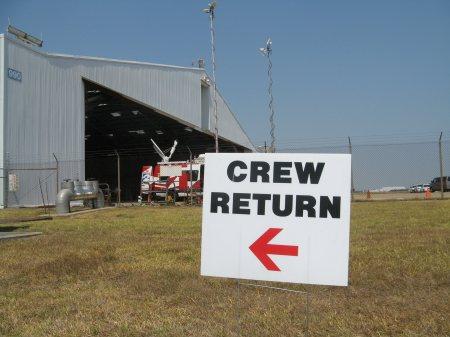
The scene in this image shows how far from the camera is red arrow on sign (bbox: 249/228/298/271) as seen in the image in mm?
3990

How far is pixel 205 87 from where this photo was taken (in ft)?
135

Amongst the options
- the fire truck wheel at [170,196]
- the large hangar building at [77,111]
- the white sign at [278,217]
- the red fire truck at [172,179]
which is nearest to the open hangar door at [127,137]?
the large hangar building at [77,111]

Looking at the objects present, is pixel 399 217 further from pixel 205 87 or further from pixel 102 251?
pixel 205 87

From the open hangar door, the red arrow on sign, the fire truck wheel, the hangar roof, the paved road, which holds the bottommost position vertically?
the fire truck wheel

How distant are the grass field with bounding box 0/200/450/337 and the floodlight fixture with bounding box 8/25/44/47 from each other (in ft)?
68.1

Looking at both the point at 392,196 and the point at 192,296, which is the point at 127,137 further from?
the point at 192,296

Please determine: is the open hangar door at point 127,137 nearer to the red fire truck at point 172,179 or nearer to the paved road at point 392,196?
the red fire truck at point 172,179

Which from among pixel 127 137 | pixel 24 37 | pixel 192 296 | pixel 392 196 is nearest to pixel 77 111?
pixel 24 37

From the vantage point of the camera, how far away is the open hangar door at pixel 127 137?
35.2 m

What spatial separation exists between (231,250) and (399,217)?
9970 millimetres

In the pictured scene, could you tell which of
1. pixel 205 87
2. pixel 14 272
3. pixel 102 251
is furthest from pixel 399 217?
pixel 205 87

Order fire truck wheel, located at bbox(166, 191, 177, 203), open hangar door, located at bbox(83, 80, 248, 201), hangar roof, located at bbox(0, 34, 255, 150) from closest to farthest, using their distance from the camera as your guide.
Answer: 1. hangar roof, located at bbox(0, 34, 255, 150)
2. fire truck wheel, located at bbox(166, 191, 177, 203)
3. open hangar door, located at bbox(83, 80, 248, 201)

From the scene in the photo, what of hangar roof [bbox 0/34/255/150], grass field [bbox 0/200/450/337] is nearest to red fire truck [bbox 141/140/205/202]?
hangar roof [bbox 0/34/255/150]

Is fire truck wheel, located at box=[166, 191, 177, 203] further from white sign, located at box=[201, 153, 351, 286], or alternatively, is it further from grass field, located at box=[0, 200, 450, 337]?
white sign, located at box=[201, 153, 351, 286]
